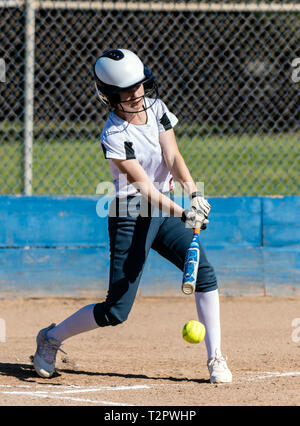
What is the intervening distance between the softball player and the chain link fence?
2.64m

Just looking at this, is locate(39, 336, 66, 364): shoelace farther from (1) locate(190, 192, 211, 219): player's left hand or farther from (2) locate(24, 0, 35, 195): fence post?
(2) locate(24, 0, 35, 195): fence post

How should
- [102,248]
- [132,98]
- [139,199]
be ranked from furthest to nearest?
[102,248]
[139,199]
[132,98]

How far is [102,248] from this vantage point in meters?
6.78

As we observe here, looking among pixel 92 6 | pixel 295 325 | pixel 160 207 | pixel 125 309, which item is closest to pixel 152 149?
pixel 160 207

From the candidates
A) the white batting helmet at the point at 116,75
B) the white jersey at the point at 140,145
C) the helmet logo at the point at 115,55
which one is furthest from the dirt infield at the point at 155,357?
the helmet logo at the point at 115,55

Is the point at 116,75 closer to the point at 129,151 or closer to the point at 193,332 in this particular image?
the point at 129,151

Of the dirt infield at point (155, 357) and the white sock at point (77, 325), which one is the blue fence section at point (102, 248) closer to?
the dirt infield at point (155, 357)

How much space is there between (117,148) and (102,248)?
261 centimetres

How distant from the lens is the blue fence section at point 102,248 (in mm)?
6723

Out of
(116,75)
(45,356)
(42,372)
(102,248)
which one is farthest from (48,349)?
(102,248)

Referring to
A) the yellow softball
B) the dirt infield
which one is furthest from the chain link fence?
the yellow softball

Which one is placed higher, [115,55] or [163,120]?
[115,55]

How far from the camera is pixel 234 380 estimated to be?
4.50 m
